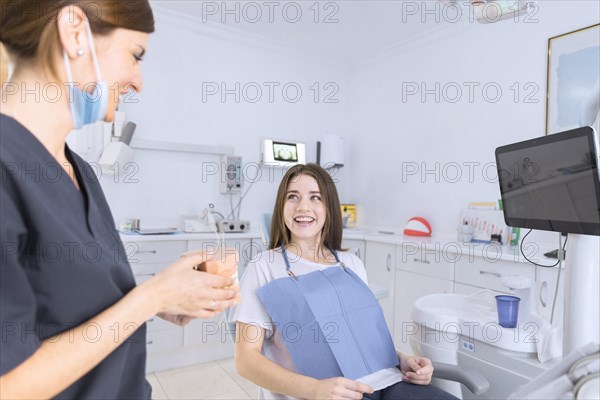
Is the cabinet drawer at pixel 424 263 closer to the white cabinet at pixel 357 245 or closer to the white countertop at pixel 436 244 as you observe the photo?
the white countertop at pixel 436 244

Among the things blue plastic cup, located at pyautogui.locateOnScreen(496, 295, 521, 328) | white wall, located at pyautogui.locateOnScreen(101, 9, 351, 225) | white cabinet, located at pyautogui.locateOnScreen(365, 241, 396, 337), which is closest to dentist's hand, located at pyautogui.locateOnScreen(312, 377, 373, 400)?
blue plastic cup, located at pyautogui.locateOnScreen(496, 295, 521, 328)

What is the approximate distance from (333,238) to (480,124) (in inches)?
83.0

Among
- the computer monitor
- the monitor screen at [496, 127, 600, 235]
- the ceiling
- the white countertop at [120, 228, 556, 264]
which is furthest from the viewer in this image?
the computer monitor

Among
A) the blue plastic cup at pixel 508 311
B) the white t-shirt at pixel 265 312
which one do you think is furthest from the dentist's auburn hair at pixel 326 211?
the blue plastic cup at pixel 508 311

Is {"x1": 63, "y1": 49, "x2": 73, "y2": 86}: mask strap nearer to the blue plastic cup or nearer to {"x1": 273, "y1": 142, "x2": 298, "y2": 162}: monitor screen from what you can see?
the blue plastic cup

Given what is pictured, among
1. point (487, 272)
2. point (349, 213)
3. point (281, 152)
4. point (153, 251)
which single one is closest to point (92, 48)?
point (153, 251)

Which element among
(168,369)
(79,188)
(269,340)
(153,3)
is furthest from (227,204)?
(79,188)

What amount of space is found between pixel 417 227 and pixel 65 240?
3162 millimetres

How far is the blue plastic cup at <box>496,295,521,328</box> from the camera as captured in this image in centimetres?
129

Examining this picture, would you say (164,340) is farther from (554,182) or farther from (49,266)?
(554,182)

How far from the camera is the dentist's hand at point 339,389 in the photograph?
1.19 meters

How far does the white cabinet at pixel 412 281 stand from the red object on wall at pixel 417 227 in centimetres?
35

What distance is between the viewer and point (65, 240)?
657 millimetres

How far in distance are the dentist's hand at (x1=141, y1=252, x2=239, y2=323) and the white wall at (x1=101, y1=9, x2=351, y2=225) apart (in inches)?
109
